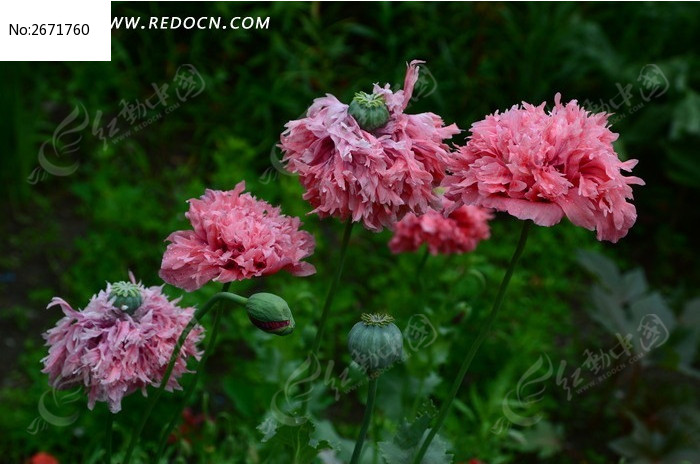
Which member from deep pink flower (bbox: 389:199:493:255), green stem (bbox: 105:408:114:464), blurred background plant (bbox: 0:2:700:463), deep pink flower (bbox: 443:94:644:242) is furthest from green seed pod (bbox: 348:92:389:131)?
blurred background plant (bbox: 0:2:700:463)

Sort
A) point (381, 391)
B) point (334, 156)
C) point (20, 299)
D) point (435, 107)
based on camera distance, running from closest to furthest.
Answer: point (334, 156) → point (381, 391) → point (20, 299) → point (435, 107)

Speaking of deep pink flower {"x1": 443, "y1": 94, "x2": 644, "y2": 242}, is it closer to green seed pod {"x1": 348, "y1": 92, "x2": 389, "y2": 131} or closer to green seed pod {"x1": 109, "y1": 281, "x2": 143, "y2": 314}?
green seed pod {"x1": 348, "y1": 92, "x2": 389, "y2": 131}

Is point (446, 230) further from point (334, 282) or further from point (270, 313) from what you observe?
point (270, 313)

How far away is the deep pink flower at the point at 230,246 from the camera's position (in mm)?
1253

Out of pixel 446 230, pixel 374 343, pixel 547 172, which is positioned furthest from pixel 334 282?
pixel 446 230

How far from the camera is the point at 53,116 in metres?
3.69

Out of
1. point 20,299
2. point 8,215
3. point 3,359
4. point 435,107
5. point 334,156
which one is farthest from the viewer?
point 435,107

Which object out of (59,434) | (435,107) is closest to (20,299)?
(59,434)

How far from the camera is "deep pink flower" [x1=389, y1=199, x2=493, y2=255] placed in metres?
1.92

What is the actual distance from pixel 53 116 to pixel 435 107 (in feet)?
4.93

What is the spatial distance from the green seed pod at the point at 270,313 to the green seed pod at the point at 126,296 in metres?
0.19

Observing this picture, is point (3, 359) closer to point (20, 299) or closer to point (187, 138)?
point (20, 299)

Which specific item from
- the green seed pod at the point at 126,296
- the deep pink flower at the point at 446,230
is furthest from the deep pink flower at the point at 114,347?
the deep pink flower at the point at 446,230

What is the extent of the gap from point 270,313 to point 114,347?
23 cm
